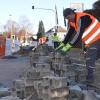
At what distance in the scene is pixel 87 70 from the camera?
8656mm

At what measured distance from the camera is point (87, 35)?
897cm

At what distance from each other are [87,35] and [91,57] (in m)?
0.69

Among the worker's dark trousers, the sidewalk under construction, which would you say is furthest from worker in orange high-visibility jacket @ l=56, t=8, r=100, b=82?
the sidewalk under construction

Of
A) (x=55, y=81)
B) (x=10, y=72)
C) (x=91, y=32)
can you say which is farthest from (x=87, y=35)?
(x=10, y=72)

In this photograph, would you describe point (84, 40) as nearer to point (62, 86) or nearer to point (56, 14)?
point (62, 86)

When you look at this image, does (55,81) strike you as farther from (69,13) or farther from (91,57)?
(69,13)

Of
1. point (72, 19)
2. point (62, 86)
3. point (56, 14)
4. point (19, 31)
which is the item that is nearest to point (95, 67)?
point (72, 19)

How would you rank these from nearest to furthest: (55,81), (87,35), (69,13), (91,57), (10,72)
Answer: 1. (55,81)
2. (91,57)
3. (69,13)
4. (87,35)
5. (10,72)

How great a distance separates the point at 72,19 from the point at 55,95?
3377 mm

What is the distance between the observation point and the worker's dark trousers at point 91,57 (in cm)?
842

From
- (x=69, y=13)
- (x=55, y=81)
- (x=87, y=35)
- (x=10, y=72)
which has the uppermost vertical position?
(x=69, y=13)

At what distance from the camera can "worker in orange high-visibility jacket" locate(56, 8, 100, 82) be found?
8.51m

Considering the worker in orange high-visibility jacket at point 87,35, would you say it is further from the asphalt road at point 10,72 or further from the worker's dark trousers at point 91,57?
the asphalt road at point 10,72

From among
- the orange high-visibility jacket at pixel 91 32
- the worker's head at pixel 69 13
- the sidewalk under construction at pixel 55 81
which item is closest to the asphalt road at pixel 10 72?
the sidewalk under construction at pixel 55 81
